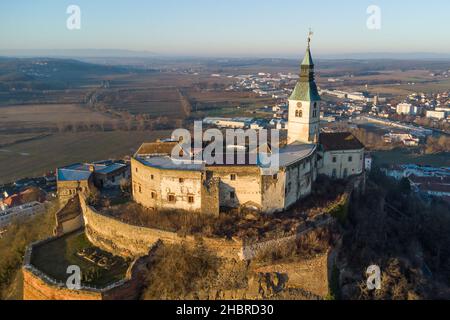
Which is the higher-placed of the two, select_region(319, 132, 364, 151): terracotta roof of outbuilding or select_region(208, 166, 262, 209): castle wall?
select_region(319, 132, 364, 151): terracotta roof of outbuilding

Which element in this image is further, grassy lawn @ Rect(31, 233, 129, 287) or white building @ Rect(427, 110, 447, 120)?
white building @ Rect(427, 110, 447, 120)

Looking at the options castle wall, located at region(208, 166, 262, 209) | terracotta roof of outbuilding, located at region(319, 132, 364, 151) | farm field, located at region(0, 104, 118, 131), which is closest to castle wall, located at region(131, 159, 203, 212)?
castle wall, located at region(208, 166, 262, 209)

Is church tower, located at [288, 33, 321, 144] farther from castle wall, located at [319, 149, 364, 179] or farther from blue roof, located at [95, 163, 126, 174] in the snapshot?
blue roof, located at [95, 163, 126, 174]

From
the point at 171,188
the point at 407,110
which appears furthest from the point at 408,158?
the point at 171,188

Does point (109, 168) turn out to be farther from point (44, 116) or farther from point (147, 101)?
A: point (147, 101)

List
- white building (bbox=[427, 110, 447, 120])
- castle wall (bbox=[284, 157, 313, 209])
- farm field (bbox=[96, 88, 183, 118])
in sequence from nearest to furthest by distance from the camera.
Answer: castle wall (bbox=[284, 157, 313, 209]) → white building (bbox=[427, 110, 447, 120]) → farm field (bbox=[96, 88, 183, 118])

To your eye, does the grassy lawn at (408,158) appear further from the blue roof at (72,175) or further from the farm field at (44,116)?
the farm field at (44,116)

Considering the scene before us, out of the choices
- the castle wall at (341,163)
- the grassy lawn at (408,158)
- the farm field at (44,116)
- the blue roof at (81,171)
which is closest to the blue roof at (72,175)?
the blue roof at (81,171)
